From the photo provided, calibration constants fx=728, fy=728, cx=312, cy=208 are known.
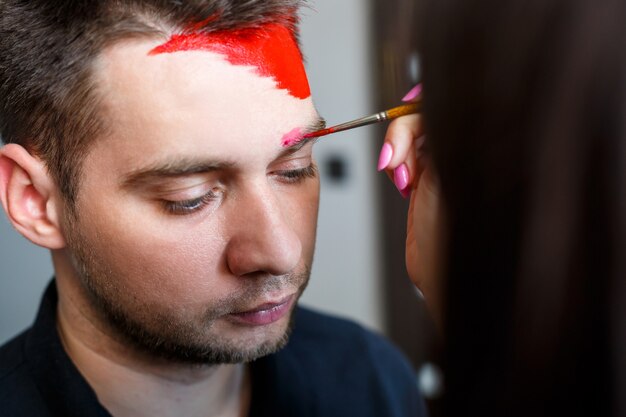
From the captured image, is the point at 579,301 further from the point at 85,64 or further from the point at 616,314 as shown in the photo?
the point at 85,64

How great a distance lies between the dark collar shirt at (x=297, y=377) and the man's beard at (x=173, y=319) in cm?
11

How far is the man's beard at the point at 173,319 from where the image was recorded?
1.04m

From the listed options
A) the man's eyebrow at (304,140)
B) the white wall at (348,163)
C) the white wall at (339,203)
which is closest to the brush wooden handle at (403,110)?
the man's eyebrow at (304,140)

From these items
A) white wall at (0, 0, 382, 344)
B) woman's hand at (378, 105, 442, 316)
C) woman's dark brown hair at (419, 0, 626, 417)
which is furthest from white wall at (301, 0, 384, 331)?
woman's dark brown hair at (419, 0, 626, 417)

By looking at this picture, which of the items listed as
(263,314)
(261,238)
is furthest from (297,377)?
(261,238)

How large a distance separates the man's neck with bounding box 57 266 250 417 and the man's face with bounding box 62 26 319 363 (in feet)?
0.23

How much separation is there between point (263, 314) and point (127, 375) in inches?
9.9

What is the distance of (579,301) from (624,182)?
0.36 ft

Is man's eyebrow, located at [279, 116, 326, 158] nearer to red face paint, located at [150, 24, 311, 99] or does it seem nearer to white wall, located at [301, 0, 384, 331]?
red face paint, located at [150, 24, 311, 99]

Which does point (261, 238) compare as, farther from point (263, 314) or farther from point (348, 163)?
point (348, 163)

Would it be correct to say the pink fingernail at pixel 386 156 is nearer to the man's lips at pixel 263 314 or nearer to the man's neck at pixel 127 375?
Answer: the man's lips at pixel 263 314

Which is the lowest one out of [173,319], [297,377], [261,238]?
[297,377]

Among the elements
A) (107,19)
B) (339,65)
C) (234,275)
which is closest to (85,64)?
(107,19)

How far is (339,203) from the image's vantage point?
8.20 feet
